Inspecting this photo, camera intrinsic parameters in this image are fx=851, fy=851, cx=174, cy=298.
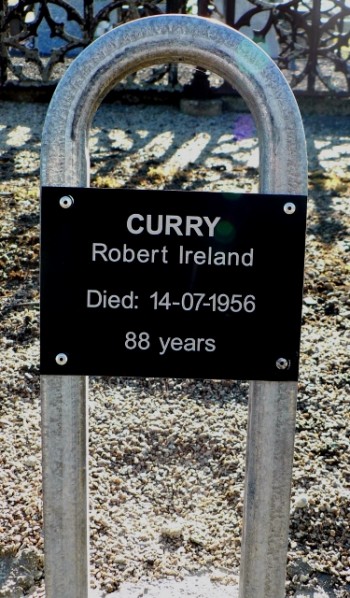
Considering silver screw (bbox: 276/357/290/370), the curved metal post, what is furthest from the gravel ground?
silver screw (bbox: 276/357/290/370)

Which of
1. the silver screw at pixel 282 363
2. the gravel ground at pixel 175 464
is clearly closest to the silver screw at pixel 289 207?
the silver screw at pixel 282 363

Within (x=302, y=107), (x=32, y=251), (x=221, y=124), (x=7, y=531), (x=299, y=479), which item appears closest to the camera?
(x=7, y=531)

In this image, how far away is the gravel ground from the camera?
2.65 meters

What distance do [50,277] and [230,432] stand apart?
1862mm

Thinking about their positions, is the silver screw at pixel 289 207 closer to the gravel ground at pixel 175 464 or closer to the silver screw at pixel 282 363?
the silver screw at pixel 282 363

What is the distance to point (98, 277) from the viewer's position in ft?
5.64

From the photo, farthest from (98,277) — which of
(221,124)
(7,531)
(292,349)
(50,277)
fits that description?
(221,124)

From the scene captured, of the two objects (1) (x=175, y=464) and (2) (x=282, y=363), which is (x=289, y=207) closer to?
(2) (x=282, y=363)

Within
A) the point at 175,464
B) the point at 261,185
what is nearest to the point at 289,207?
the point at 261,185

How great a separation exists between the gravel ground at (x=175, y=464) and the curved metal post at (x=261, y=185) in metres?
0.78

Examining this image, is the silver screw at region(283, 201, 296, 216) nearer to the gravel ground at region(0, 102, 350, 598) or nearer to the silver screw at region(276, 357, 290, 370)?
the silver screw at region(276, 357, 290, 370)

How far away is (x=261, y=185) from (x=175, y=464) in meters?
1.72

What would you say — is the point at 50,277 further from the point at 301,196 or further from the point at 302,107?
the point at 302,107

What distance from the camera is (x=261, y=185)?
1.72m
